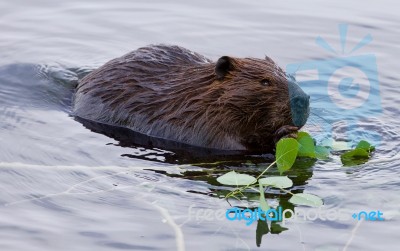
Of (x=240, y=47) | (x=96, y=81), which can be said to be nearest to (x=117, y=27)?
(x=240, y=47)

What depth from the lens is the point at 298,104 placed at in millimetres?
6477

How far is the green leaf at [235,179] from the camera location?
5.84 m

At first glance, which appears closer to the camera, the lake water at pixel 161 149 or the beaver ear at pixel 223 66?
the lake water at pixel 161 149

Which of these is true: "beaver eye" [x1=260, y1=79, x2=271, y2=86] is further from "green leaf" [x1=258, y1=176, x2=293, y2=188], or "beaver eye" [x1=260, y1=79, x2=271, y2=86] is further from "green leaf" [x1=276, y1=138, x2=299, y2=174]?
"green leaf" [x1=258, y1=176, x2=293, y2=188]

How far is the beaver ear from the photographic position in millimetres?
6730

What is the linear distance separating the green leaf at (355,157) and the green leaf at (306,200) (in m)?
0.83

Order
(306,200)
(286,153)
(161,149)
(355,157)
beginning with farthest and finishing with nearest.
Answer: (161,149) → (355,157) → (286,153) → (306,200)

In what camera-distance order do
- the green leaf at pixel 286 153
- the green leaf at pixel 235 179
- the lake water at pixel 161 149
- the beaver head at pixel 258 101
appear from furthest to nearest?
the beaver head at pixel 258 101, the green leaf at pixel 286 153, the green leaf at pixel 235 179, the lake water at pixel 161 149

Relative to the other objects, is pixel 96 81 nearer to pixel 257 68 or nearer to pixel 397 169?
pixel 257 68

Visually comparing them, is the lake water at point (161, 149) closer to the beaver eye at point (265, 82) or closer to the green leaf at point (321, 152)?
the green leaf at point (321, 152)

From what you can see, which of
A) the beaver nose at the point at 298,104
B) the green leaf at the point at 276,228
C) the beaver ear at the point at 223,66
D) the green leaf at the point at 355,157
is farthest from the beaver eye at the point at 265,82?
the green leaf at the point at 276,228

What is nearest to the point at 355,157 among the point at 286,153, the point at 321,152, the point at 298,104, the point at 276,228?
the point at 321,152

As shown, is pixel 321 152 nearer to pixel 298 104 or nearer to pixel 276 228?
pixel 298 104

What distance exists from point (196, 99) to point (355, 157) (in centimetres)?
122
